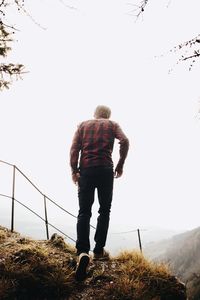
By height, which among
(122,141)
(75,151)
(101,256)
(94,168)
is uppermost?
(122,141)

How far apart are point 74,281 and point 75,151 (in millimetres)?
1515

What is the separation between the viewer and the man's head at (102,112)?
171 inches

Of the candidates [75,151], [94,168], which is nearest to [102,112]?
[75,151]

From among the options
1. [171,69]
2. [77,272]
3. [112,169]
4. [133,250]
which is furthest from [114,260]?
[171,69]

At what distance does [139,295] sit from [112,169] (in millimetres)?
1438

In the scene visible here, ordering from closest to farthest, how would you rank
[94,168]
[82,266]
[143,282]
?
[82,266], [143,282], [94,168]

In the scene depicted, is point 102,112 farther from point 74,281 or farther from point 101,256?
point 74,281

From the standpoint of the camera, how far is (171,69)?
277 centimetres

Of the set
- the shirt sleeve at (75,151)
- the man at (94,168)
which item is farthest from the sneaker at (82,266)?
the shirt sleeve at (75,151)

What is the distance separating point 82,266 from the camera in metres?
3.54

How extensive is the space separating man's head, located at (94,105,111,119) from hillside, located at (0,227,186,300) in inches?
73.9

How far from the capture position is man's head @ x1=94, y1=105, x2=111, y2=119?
435cm

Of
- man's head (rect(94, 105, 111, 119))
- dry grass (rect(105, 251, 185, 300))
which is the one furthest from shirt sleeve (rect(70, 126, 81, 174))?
dry grass (rect(105, 251, 185, 300))

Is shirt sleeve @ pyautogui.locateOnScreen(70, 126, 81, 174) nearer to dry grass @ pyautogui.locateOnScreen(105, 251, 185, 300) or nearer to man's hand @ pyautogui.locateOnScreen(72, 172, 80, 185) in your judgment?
man's hand @ pyautogui.locateOnScreen(72, 172, 80, 185)
